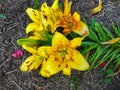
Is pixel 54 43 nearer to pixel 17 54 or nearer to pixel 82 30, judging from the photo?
pixel 82 30

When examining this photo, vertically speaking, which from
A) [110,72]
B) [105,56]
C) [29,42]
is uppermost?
[29,42]

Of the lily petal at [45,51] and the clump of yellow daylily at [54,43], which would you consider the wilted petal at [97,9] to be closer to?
the clump of yellow daylily at [54,43]

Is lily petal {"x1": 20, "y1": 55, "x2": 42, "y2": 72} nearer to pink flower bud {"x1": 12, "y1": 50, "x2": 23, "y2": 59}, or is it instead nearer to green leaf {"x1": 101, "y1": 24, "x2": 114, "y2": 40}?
pink flower bud {"x1": 12, "y1": 50, "x2": 23, "y2": 59}

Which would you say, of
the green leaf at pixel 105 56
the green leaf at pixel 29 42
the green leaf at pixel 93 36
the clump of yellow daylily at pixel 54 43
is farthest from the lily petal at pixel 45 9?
the green leaf at pixel 105 56

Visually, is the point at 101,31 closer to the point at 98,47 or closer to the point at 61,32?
the point at 98,47

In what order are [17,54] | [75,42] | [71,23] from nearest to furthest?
1. [75,42]
2. [71,23]
3. [17,54]

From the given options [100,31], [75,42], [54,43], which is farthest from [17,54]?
[100,31]

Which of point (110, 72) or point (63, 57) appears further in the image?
point (110, 72)
